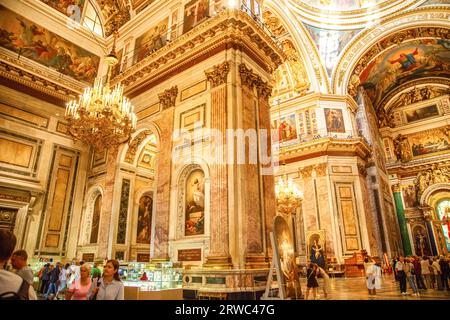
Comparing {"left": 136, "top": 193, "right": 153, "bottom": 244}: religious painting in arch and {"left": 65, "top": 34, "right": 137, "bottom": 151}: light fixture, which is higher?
{"left": 65, "top": 34, "right": 137, "bottom": 151}: light fixture

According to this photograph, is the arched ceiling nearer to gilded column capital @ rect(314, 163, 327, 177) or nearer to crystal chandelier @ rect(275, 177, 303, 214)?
gilded column capital @ rect(314, 163, 327, 177)

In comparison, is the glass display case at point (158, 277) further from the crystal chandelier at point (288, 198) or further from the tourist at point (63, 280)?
the crystal chandelier at point (288, 198)

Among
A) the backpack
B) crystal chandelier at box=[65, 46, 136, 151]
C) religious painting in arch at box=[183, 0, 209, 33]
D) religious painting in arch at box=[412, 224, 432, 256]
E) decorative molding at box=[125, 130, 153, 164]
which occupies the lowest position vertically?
the backpack

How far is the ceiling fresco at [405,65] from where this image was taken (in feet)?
48.4

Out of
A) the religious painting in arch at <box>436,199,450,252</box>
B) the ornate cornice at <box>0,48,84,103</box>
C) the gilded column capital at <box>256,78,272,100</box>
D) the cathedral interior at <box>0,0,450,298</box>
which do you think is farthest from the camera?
the religious painting in arch at <box>436,199,450,252</box>

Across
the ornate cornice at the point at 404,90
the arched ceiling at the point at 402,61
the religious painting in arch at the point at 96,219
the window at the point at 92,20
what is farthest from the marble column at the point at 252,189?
the ornate cornice at the point at 404,90

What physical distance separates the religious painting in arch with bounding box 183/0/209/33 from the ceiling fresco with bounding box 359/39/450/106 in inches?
416

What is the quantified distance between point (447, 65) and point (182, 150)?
17.0 metres

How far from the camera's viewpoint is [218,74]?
292 inches

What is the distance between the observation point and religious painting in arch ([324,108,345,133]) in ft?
46.0

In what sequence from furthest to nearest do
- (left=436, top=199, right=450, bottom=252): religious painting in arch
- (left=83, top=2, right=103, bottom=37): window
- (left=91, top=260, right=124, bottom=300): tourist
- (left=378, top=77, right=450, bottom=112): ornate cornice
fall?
(left=378, top=77, right=450, bottom=112): ornate cornice
(left=436, top=199, right=450, bottom=252): religious painting in arch
(left=83, top=2, right=103, bottom=37): window
(left=91, top=260, right=124, bottom=300): tourist

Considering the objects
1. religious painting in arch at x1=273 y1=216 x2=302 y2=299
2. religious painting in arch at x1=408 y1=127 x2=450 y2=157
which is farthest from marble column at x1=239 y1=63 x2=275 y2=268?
religious painting in arch at x1=408 y1=127 x2=450 y2=157

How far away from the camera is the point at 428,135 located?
19750mm
